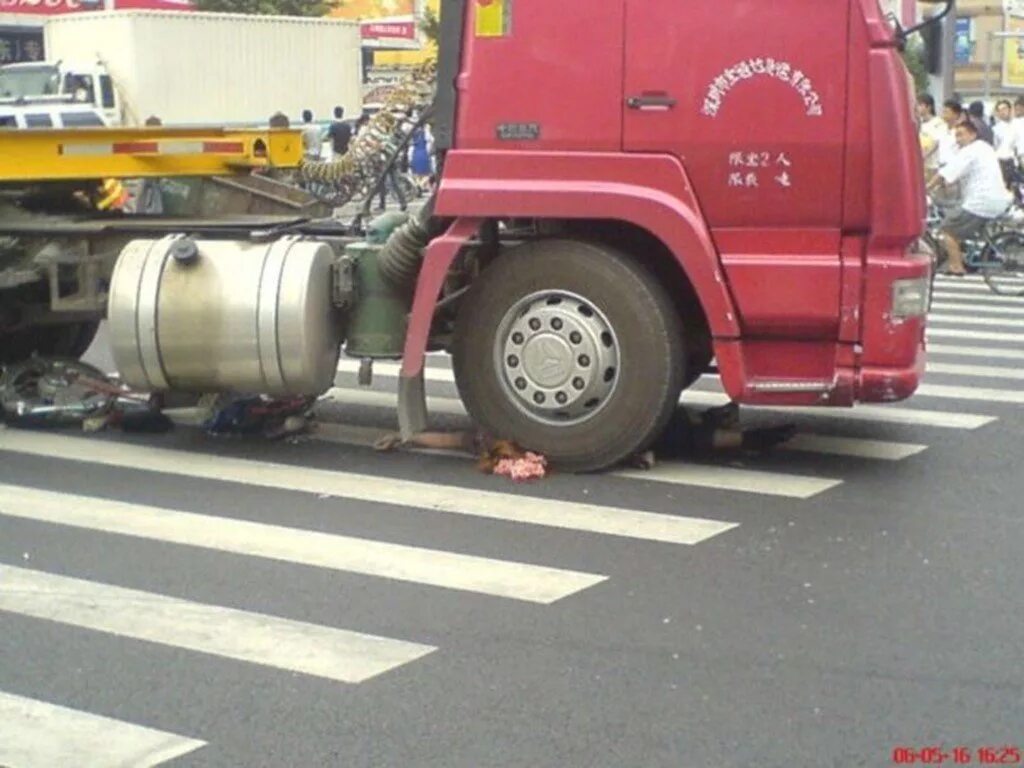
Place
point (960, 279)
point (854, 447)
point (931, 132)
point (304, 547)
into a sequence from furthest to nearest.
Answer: point (931, 132), point (960, 279), point (854, 447), point (304, 547)

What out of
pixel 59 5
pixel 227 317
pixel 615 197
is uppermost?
pixel 59 5

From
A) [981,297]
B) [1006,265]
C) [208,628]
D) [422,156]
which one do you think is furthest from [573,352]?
[1006,265]

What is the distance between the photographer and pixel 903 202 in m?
7.74

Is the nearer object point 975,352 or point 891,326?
point 891,326

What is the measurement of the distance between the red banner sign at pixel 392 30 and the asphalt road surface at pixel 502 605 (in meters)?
45.2

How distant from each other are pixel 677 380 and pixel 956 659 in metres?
2.75

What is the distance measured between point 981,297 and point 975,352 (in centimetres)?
400

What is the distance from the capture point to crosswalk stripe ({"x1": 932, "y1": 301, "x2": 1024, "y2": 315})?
1547cm

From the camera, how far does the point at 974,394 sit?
35.2ft

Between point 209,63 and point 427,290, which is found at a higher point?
point 209,63

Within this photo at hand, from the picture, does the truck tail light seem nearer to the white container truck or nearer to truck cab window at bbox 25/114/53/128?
truck cab window at bbox 25/114/53/128

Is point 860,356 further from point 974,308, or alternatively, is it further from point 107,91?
point 107,91

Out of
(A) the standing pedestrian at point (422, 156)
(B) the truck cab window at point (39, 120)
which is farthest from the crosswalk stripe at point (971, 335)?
(B) the truck cab window at point (39, 120)

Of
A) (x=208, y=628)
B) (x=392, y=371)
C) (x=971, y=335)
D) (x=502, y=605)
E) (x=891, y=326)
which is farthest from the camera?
(x=971, y=335)
